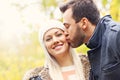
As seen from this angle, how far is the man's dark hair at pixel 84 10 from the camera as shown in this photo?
9.44 ft

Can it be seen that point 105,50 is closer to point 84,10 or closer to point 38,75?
point 84,10

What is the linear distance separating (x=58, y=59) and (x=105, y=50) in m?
0.64

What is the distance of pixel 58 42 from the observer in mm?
3113

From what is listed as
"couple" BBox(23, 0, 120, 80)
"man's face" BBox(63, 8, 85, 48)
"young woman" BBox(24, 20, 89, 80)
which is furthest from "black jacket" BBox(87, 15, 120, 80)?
"young woman" BBox(24, 20, 89, 80)

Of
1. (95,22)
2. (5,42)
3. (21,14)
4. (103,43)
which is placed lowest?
(103,43)

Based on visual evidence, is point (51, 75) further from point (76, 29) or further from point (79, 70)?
point (76, 29)

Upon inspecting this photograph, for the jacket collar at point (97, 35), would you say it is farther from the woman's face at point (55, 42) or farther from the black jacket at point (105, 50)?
the woman's face at point (55, 42)

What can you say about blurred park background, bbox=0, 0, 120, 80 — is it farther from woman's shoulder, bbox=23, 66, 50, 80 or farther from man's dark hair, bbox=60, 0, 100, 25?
woman's shoulder, bbox=23, 66, 50, 80

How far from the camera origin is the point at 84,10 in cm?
290

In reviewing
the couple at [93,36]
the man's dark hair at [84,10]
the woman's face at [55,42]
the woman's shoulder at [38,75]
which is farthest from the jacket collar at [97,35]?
the woman's shoulder at [38,75]

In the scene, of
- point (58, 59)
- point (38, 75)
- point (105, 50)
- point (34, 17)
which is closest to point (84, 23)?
point (105, 50)

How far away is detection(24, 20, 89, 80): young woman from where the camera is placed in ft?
10.3

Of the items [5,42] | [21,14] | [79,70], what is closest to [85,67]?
[79,70]

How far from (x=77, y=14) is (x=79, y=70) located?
0.51 metres
